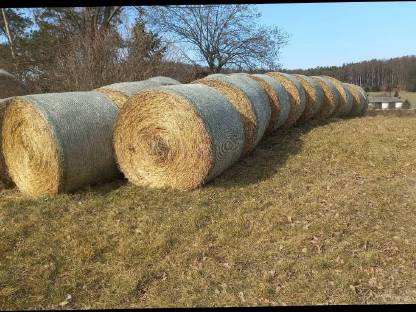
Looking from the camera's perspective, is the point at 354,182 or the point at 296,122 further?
the point at 296,122

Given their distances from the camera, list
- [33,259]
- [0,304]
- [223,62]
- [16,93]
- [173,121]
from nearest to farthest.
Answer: [0,304], [33,259], [173,121], [16,93], [223,62]

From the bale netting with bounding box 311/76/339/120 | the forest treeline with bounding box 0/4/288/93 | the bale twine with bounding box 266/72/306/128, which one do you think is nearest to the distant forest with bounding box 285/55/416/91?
the forest treeline with bounding box 0/4/288/93

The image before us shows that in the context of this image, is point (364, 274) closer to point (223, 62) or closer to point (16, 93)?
point (16, 93)

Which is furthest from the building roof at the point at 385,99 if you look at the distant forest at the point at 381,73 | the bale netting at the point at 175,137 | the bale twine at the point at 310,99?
the bale netting at the point at 175,137

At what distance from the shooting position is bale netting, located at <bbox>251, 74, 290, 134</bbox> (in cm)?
1104

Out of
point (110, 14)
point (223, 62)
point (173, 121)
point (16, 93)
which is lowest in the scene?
point (173, 121)

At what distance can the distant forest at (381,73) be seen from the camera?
5522cm

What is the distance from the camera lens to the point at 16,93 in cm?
1141

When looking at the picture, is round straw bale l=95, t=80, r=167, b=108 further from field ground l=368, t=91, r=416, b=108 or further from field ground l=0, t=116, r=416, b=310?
field ground l=368, t=91, r=416, b=108

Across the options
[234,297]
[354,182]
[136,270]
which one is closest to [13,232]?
[136,270]

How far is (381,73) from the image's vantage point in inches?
2628

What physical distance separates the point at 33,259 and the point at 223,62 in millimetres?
27466

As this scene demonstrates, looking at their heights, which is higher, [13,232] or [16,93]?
[16,93]

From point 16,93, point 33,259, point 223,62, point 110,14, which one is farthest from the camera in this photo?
point 223,62
